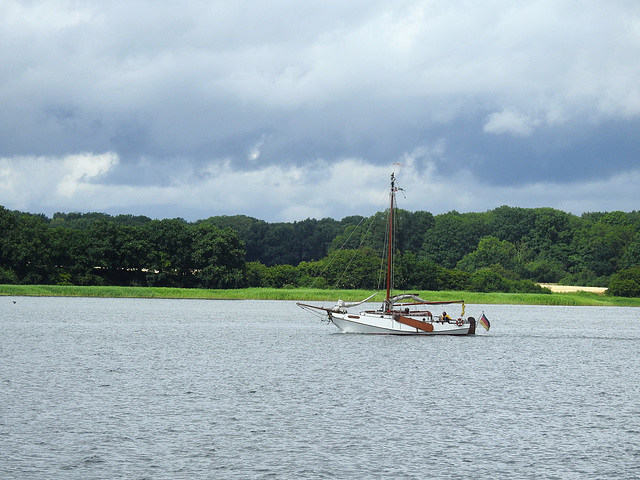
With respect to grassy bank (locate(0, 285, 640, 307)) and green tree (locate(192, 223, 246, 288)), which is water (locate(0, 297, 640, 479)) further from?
green tree (locate(192, 223, 246, 288))

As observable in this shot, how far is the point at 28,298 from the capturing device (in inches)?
5886

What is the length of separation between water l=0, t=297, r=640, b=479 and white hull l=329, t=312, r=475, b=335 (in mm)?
7767

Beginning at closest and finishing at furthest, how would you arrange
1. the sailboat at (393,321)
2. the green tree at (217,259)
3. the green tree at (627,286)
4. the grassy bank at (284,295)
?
1. the sailboat at (393,321)
2. the grassy bank at (284,295)
3. the green tree at (217,259)
4. the green tree at (627,286)

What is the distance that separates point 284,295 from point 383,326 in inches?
3038

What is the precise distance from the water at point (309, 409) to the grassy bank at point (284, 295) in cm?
7872

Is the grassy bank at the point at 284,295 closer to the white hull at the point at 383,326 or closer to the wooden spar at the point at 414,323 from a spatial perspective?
the white hull at the point at 383,326

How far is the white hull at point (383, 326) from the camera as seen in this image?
79688mm

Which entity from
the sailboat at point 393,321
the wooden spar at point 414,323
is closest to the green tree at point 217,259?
the sailboat at point 393,321

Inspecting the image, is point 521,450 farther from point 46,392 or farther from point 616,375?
point 616,375

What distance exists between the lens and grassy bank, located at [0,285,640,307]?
5871 inches

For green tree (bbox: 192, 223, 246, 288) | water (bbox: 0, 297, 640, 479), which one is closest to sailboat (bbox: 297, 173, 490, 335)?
water (bbox: 0, 297, 640, 479)

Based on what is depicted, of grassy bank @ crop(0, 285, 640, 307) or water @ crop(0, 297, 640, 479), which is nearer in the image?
water @ crop(0, 297, 640, 479)

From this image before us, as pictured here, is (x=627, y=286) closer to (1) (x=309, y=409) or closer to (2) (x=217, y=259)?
(2) (x=217, y=259)

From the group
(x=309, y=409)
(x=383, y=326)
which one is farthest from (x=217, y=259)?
(x=309, y=409)
